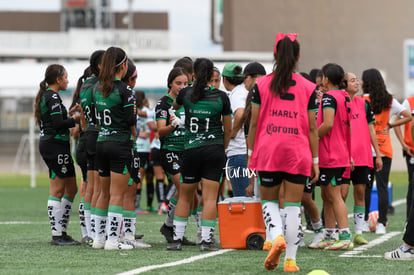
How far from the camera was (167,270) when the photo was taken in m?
7.91

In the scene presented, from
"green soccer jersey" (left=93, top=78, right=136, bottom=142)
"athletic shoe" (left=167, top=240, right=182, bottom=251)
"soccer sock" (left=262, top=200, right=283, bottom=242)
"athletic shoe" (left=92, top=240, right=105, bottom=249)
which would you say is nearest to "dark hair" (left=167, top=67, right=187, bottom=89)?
"green soccer jersey" (left=93, top=78, right=136, bottom=142)

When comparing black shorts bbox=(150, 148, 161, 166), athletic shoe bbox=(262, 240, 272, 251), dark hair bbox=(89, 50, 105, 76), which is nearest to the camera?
athletic shoe bbox=(262, 240, 272, 251)

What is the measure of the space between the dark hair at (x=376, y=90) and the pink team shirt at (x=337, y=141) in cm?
220

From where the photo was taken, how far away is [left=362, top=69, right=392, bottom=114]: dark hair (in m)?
12.0

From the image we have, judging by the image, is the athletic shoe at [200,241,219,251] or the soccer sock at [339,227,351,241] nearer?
the athletic shoe at [200,241,219,251]

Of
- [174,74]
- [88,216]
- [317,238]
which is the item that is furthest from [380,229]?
[88,216]

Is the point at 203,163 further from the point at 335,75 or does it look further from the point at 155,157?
the point at 155,157

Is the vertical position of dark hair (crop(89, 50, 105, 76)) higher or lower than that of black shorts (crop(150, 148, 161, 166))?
higher

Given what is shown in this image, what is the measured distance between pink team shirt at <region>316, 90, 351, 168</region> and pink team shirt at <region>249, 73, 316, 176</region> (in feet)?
6.52

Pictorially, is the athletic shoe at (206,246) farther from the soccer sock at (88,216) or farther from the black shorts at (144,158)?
the black shorts at (144,158)

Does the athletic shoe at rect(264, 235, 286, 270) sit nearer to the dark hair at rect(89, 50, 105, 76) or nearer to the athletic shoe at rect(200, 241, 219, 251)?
the athletic shoe at rect(200, 241, 219, 251)

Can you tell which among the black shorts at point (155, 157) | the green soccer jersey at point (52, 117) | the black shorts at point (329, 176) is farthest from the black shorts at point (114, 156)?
the black shorts at point (155, 157)

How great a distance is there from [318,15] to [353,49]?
9.65ft

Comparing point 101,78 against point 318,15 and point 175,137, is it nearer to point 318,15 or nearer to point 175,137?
point 175,137
